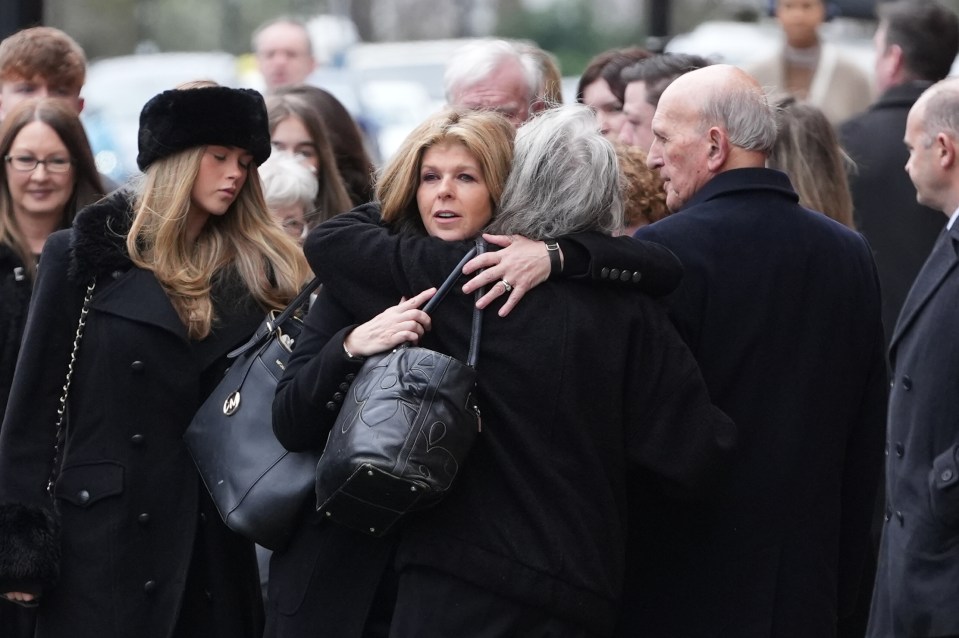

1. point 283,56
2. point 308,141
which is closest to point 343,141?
point 308,141

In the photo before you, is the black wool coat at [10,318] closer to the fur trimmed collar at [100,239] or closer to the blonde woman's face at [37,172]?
the blonde woman's face at [37,172]

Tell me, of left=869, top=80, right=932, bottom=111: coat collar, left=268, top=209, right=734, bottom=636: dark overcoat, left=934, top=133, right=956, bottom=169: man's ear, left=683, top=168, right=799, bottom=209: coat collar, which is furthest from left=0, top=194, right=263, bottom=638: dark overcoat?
left=869, top=80, right=932, bottom=111: coat collar

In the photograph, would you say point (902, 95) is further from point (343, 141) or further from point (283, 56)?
point (283, 56)

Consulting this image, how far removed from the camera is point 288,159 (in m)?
5.69

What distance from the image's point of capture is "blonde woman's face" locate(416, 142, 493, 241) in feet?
12.1

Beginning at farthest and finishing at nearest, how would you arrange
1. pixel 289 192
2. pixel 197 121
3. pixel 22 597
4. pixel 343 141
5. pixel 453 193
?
pixel 343 141 < pixel 289 192 < pixel 197 121 < pixel 22 597 < pixel 453 193

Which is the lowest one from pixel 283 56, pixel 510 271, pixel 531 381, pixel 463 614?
pixel 283 56

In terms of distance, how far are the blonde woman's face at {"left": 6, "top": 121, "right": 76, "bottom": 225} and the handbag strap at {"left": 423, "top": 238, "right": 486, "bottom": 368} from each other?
2.10 m

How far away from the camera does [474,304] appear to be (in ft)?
11.8

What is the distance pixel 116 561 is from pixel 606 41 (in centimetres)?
1396

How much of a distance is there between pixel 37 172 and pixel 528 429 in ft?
7.62

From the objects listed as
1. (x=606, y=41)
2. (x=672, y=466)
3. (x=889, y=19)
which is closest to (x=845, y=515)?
(x=672, y=466)

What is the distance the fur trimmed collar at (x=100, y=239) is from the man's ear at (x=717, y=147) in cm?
160

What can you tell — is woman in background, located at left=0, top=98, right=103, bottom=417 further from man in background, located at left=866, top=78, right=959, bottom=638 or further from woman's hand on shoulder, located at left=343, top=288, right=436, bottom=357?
man in background, located at left=866, top=78, right=959, bottom=638
